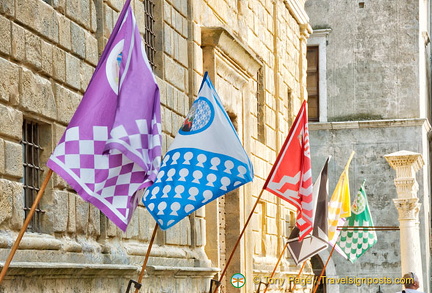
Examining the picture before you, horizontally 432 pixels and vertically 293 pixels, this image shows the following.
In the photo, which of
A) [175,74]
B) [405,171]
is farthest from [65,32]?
[405,171]

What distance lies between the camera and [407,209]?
23.1 m

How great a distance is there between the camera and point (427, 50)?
33.4 m

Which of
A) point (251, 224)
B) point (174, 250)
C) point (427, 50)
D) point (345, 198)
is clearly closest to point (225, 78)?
point (251, 224)

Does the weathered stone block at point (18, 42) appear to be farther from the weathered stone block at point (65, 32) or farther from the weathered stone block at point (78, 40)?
the weathered stone block at point (78, 40)

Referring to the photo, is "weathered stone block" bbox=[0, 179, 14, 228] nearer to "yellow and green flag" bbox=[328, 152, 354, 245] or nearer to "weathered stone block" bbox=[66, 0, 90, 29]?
"weathered stone block" bbox=[66, 0, 90, 29]

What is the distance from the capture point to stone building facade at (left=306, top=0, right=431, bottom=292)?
29.0m

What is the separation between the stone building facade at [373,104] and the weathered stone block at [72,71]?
1966cm

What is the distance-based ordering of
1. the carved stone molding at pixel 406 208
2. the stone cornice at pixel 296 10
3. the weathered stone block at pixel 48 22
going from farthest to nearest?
the carved stone molding at pixel 406 208 < the stone cornice at pixel 296 10 < the weathered stone block at pixel 48 22

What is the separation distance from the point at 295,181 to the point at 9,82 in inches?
202

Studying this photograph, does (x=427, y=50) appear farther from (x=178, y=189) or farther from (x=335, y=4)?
(x=178, y=189)

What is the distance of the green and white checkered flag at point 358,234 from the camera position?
72.1 feet

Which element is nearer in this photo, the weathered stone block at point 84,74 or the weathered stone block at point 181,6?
the weathered stone block at point 84,74

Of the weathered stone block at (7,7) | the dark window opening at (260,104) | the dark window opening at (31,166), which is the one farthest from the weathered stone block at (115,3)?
the dark window opening at (260,104)

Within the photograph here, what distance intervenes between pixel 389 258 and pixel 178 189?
817 inches
